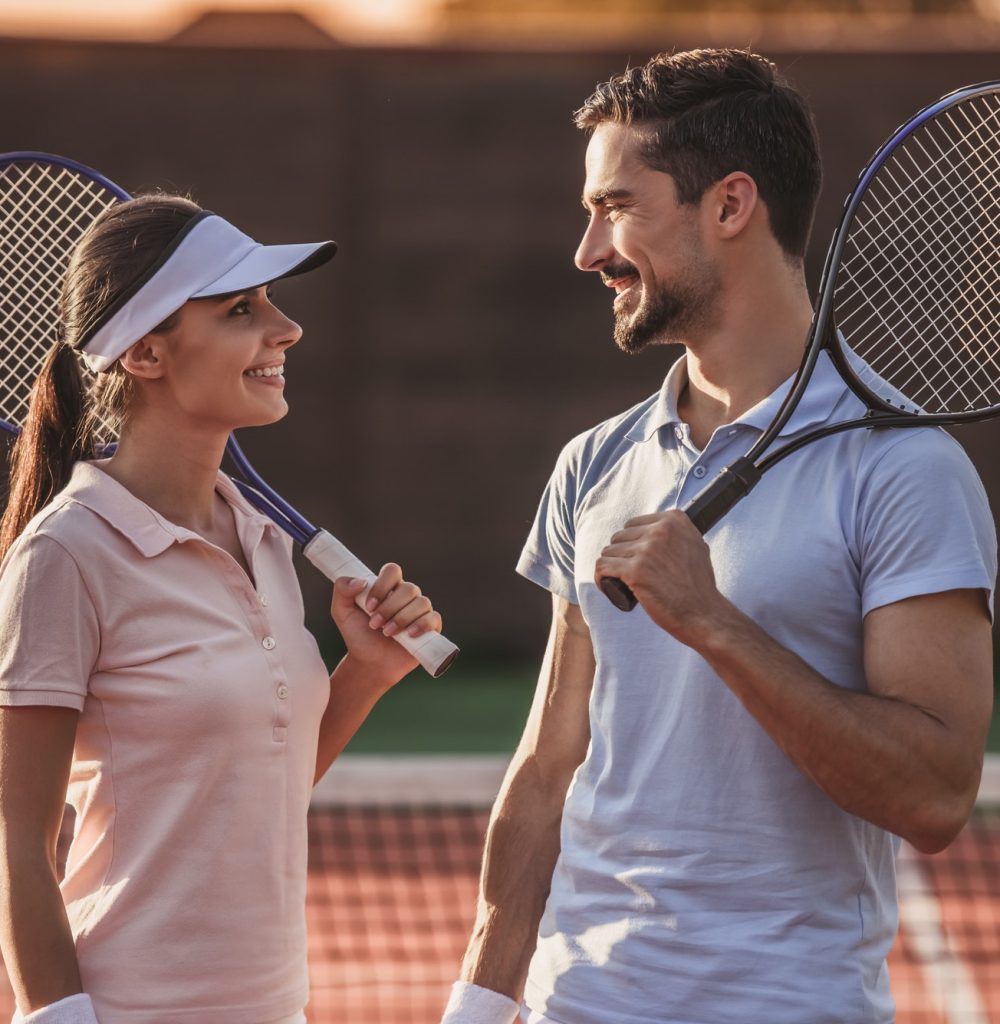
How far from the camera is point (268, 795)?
2.34 metres

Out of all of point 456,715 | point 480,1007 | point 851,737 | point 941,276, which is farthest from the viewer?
point 456,715

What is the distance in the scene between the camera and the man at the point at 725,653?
2.03 meters

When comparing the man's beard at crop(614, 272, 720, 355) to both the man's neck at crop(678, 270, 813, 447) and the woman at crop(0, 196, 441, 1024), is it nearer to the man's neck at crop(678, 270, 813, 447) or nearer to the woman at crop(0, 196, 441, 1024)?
the man's neck at crop(678, 270, 813, 447)

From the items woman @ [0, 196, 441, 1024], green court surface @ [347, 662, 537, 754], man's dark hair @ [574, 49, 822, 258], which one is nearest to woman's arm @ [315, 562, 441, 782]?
woman @ [0, 196, 441, 1024]

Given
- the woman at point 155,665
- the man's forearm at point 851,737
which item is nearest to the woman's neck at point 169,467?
the woman at point 155,665

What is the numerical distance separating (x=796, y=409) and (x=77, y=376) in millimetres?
1057

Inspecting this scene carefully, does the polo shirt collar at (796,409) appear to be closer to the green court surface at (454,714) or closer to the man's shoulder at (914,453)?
the man's shoulder at (914,453)

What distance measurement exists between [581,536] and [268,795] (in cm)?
55

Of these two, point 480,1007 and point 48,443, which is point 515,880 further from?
point 48,443

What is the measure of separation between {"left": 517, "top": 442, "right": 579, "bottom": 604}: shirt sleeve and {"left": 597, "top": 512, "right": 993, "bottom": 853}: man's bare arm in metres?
0.42

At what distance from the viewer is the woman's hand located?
2625mm

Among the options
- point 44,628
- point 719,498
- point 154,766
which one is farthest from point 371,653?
point 719,498

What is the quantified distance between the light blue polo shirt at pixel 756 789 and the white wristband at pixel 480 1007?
0.28ft

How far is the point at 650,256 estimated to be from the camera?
7.55ft
